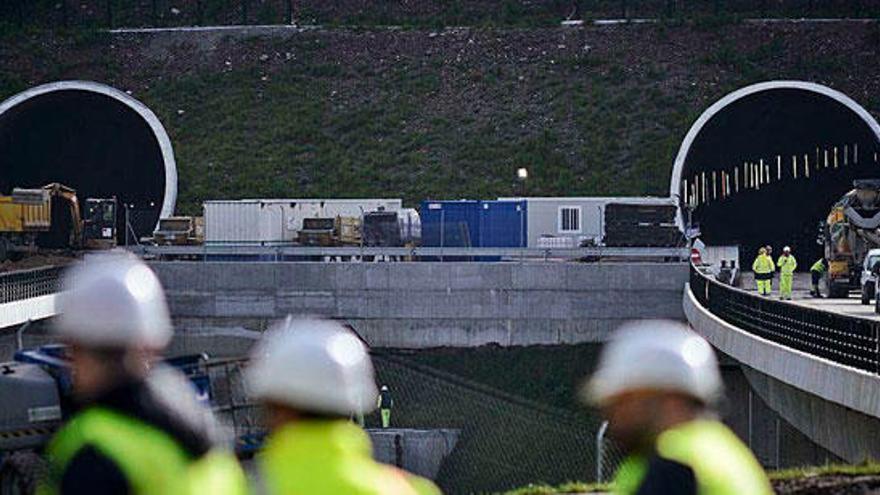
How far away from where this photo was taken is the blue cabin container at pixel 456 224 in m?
50.9

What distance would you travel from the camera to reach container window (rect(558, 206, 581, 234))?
169 feet

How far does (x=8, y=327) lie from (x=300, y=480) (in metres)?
34.2

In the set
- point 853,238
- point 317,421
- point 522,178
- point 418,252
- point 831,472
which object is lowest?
point 831,472

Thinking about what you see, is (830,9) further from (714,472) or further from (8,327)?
(714,472)

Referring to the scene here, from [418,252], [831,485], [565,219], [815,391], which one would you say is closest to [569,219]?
[565,219]

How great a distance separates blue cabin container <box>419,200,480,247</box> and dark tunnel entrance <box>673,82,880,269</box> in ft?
36.0

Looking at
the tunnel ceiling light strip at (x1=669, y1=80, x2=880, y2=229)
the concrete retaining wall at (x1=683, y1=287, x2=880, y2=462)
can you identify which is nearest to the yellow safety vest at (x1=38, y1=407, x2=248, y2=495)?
the concrete retaining wall at (x1=683, y1=287, x2=880, y2=462)

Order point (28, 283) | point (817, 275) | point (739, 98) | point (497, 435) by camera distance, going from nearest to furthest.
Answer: point (497, 435), point (28, 283), point (817, 275), point (739, 98)

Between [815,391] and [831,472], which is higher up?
[815,391]

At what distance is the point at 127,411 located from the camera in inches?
248

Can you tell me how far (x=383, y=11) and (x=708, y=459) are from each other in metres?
67.4

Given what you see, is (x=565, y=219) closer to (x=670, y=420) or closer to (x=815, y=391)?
(x=815, y=391)

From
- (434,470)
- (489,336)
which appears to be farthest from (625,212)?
(434,470)

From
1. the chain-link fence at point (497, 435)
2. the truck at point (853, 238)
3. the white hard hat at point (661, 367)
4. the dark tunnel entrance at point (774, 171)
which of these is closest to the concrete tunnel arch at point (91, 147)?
the dark tunnel entrance at point (774, 171)
